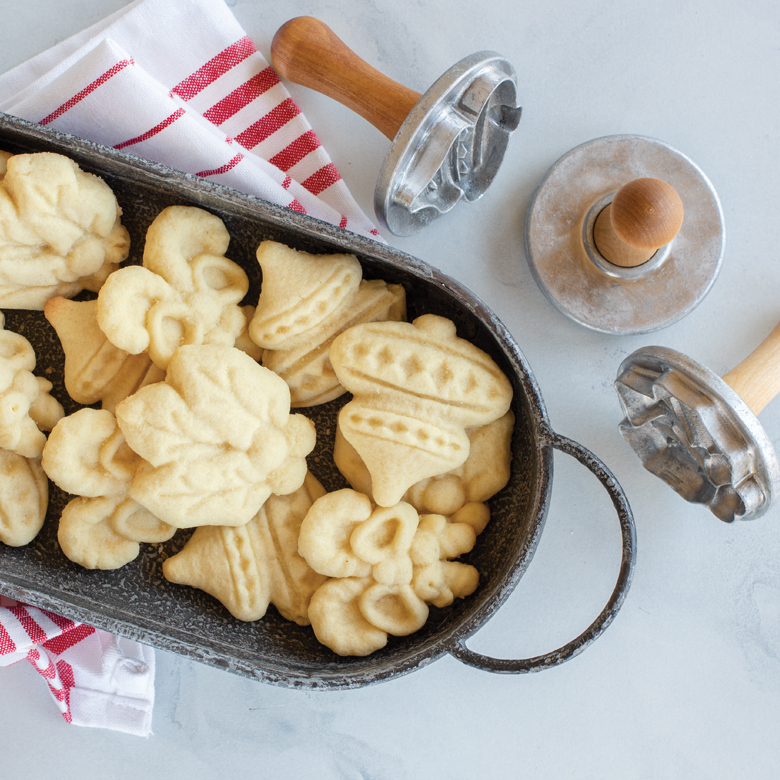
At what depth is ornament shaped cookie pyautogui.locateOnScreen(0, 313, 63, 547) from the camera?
0.89 meters

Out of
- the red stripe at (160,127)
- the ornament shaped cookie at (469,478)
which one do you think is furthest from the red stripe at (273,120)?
the ornament shaped cookie at (469,478)

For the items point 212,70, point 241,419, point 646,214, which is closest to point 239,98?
point 212,70

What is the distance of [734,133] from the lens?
3.47 ft

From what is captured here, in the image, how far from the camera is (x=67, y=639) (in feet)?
3.49

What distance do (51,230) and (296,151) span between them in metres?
0.35

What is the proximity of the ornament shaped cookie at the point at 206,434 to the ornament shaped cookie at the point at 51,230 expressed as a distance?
8.0 inches

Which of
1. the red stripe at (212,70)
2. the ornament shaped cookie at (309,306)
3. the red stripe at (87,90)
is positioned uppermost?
the red stripe at (87,90)

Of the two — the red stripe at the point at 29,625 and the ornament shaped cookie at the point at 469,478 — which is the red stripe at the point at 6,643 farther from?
the ornament shaped cookie at the point at 469,478

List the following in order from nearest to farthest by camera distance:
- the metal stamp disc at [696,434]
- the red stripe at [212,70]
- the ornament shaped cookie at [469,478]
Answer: the metal stamp disc at [696,434], the ornament shaped cookie at [469,478], the red stripe at [212,70]

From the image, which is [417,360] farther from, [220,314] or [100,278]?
[100,278]

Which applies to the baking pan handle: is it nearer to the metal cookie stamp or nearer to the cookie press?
the metal cookie stamp

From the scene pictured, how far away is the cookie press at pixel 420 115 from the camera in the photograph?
2.74 ft

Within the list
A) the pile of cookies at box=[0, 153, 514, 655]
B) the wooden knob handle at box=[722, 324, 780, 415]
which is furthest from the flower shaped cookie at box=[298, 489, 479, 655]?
the wooden knob handle at box=[722, 324, 780, 415]

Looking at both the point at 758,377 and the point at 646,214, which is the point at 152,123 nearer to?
the point at 646,214
